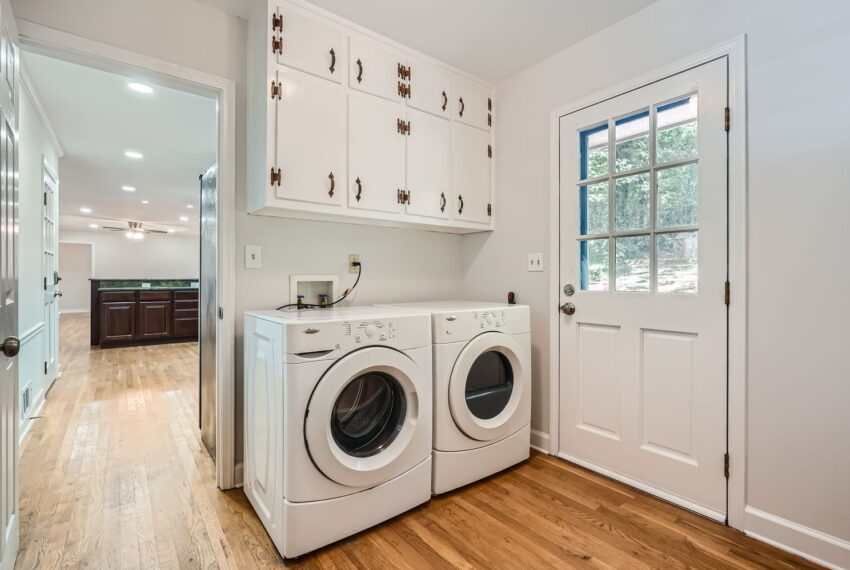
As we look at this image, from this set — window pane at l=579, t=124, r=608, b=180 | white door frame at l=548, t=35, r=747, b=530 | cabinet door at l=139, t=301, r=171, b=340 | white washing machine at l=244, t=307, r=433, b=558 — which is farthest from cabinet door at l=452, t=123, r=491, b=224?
cabinet door at l=139, t=301, r=171, b=340

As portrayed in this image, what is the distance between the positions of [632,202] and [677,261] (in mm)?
377

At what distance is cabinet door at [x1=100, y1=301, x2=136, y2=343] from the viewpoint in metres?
5.80

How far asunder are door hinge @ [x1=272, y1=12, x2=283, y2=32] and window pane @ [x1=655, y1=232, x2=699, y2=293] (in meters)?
2.03

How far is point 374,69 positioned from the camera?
7.03 feet

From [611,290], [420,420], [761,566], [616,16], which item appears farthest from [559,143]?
[761,566]

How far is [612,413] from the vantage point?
211 centimetres

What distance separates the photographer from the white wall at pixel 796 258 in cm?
145

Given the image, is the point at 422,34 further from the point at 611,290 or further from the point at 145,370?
the point at 145,370

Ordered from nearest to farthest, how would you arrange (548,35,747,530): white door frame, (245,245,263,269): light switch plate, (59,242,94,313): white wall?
(548,35,747,530): white door frame < (245,245,263,269): light switch plate < (59,242,94,313): white wall

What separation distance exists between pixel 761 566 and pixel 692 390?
0.66m

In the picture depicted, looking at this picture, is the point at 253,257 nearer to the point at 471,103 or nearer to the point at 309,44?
the point at 309,44

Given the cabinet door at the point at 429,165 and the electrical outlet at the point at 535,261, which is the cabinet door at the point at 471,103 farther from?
the electrical outlet at the point at 535,261

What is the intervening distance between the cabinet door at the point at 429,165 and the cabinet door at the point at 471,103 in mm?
164

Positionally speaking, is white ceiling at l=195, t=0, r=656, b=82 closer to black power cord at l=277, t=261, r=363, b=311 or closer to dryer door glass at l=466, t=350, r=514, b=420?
black power cord at l=277, t=261, r=363, b=311
